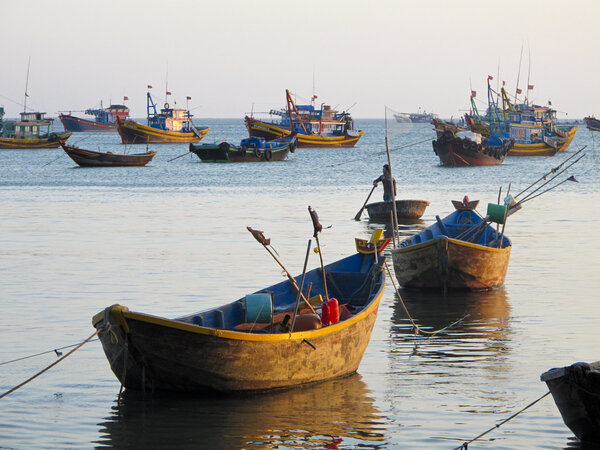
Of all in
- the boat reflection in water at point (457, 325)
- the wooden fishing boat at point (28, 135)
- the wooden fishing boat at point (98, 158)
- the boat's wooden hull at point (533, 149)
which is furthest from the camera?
the wooden fishing boat at point (28, 135)

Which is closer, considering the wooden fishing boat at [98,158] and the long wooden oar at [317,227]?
the long wooden oar at [317,227]

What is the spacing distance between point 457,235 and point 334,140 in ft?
256

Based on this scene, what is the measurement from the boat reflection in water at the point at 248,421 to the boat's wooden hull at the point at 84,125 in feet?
482

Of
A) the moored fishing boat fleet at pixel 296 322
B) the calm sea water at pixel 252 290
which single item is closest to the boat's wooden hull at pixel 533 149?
the calm sea water at pixel 252 290

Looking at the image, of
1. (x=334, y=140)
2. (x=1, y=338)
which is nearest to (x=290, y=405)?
(x=1, y=338)

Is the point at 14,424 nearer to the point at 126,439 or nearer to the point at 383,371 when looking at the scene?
the point at 126,439

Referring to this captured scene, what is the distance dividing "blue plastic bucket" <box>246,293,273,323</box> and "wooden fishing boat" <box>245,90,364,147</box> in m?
78.3

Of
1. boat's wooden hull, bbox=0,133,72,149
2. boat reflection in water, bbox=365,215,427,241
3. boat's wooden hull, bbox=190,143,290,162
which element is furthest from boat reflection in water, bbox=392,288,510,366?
boat's wooden hull, bbox=0,133,72,149

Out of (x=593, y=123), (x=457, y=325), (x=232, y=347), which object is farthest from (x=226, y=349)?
(x=593, y=123)

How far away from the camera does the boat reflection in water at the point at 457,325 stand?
485 inches

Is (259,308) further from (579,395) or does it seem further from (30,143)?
(30,143)

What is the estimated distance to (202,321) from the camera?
11.0m

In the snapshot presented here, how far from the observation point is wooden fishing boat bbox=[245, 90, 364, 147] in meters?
90.2

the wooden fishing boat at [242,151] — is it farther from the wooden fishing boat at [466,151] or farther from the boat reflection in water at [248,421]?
the boat reflection in water at [248,421]
